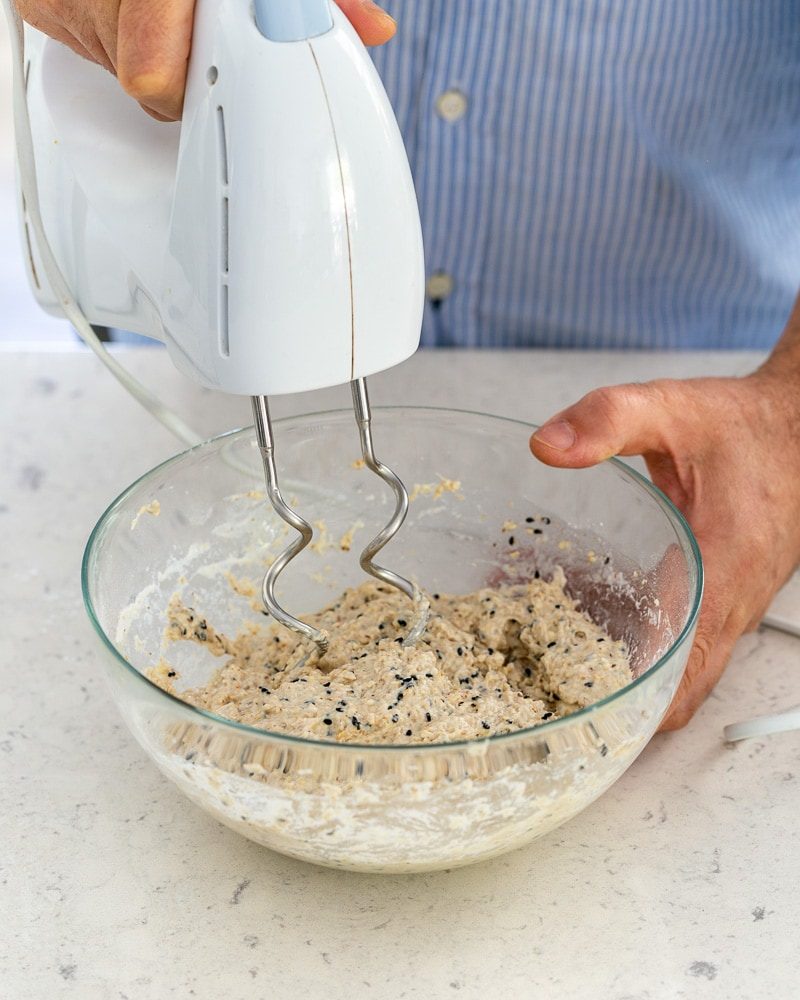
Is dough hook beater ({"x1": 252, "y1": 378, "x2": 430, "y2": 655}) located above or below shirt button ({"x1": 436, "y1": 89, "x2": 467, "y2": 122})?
below

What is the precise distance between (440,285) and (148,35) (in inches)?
32.2

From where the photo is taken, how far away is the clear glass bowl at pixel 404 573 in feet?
2.18

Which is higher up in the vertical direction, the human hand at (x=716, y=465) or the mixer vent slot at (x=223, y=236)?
the mixer vent slot at (x=223, y=236)

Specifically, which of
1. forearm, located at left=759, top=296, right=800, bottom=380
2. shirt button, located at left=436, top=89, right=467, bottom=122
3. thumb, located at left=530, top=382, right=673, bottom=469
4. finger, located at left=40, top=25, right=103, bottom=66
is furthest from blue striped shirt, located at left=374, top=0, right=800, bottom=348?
finger, located at left=40, top=25, right=103, bottom=66

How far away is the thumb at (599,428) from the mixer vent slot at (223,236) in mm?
318

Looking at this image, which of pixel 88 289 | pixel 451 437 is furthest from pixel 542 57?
pixel 88 289

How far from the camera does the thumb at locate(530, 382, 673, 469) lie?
893 mm

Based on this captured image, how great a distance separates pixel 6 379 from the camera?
1.36 meters


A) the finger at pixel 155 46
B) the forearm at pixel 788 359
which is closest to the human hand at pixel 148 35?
the finger at pixel 155 46

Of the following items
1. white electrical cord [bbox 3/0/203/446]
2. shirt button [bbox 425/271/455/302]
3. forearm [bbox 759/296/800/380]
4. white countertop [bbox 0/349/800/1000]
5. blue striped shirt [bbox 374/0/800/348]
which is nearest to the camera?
white countertop [bbox 0/349/800/1000]

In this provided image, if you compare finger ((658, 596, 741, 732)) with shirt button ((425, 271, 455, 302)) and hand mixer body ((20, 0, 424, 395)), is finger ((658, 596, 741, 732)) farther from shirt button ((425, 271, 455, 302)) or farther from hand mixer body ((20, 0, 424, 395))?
shirt button ((425, 271, 455, 302))

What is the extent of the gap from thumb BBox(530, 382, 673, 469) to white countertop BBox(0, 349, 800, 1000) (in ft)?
0.72

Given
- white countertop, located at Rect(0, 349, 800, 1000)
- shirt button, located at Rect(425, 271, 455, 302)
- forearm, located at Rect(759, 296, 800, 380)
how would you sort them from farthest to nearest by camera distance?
shirt button, located at Rect(425, 271, 455, 302)
forearm, located at Rect(759, 296, 800, 380)
white countertop, located at Rect(0, 349, 800, 1000)

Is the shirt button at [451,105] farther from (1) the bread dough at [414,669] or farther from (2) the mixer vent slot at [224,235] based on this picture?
(2) the mixer vent slot at [224,235]
